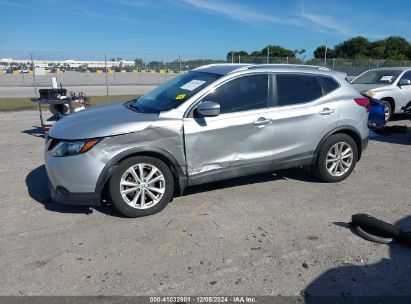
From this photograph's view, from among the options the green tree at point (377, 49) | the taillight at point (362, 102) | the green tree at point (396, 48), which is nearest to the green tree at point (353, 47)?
the green tree at point (377, 49)

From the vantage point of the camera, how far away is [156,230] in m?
4.02

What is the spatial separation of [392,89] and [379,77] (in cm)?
93

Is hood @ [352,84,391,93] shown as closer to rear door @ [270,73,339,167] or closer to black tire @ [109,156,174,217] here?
rear door @ [270,73,339,167]

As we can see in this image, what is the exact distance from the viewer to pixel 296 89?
506cm

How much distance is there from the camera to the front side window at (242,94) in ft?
14.9

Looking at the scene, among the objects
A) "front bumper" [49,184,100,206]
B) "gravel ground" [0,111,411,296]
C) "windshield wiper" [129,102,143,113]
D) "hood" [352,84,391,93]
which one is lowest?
"gravel ground" [0,111,411,296]

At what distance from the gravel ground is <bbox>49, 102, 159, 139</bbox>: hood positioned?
39.5 inches

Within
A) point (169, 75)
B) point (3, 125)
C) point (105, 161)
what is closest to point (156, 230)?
point (105, 161)

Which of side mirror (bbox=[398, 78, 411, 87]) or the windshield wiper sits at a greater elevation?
side mirror (bbox=[398, 78, 411, 87])

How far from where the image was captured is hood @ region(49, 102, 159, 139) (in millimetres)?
4062

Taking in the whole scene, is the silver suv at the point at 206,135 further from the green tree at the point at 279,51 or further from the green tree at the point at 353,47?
the green tree at the point at 353,47

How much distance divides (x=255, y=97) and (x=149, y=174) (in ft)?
5.58

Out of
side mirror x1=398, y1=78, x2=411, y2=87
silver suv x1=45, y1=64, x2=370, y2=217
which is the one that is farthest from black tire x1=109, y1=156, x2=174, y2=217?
side mirror x1=398, y1=78, x2=411, y2=87

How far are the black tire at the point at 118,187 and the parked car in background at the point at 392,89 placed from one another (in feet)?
25.5
